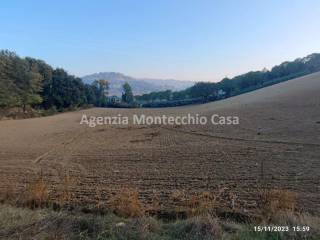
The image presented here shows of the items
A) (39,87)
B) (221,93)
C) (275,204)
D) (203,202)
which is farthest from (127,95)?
(275,204)

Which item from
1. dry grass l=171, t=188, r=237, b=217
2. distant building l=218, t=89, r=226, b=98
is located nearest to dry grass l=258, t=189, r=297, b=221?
dry grass l=171, t=188, r=237, b=217

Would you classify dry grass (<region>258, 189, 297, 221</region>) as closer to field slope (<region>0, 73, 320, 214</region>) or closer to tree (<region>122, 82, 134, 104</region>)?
field slope (<region>0, 73, 320, 214</region>)

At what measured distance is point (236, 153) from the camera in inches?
891

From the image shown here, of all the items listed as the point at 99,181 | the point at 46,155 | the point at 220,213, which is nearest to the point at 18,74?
the point at 46,155

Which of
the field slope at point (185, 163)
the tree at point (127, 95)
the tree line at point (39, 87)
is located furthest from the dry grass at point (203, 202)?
the tree at point (127, 95)

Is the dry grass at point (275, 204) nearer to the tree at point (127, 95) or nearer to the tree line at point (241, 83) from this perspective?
the tree line at point (241, 83)

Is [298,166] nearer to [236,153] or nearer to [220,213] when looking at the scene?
[236,153]

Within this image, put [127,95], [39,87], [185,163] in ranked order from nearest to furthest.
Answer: [185,163], [39,87], [127,95]

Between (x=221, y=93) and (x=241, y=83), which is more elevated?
(x=241, y=83)

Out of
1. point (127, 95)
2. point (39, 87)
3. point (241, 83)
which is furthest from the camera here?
point (127, 95)

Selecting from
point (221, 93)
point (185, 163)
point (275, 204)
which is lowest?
point (185, 163)

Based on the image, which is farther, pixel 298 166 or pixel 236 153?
pixel 236 153

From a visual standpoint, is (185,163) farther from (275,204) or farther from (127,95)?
(127,95)

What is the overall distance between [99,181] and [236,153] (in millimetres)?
10463
